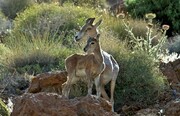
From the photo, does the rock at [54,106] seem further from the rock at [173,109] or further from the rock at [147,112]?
the rock at [147,112]

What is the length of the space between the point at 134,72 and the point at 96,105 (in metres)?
3.09

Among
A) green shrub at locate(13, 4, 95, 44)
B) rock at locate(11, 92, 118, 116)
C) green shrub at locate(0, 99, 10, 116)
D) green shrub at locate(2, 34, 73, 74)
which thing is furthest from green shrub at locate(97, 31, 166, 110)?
green shrub at locate(13, 4, 95, 44)

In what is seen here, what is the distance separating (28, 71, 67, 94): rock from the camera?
884 centimetres

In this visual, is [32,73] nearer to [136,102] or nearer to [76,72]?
[136,102]

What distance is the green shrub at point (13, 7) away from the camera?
2145cm

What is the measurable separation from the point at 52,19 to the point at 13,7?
21.0 ft

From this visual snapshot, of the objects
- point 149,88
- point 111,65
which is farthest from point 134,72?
point 111,65

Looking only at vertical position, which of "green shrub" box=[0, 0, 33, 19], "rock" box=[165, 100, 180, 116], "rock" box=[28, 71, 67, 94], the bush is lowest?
the bush

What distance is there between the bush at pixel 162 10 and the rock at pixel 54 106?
1400 cm

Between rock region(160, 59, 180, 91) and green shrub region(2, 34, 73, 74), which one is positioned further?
green shrub region(2, 34, 73, 74)

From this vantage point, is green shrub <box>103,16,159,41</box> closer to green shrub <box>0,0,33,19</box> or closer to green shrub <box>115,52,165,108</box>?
green shrub <box>0,0,33,19</box>

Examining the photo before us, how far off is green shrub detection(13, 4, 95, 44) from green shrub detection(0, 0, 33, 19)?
13.4ft

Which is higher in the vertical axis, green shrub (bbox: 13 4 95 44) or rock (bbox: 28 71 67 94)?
rock (bbox: 28 71 67 94)

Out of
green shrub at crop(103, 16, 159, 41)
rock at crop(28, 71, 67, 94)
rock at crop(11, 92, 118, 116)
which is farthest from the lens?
green shrub at crop(103, 16, 159, 41)
